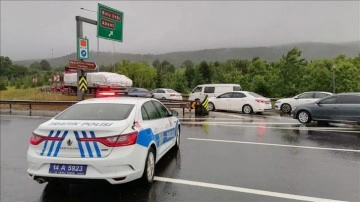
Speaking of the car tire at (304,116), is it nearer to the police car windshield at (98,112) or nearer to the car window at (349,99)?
the car window at (349,99)

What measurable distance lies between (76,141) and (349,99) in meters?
12.3

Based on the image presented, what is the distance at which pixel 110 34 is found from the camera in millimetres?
20031

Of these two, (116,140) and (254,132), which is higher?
(116,140)

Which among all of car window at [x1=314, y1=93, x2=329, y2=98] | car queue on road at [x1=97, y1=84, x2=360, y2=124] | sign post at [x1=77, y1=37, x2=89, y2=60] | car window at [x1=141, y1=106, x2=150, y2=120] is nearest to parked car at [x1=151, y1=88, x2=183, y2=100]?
car queue on road at [x1=97, y1=84, x2=360, y2=124]

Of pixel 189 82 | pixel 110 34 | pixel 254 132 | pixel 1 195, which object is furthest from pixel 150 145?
pixel 189 82

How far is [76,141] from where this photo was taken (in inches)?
204

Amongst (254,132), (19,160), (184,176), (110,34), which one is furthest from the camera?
(110,34)

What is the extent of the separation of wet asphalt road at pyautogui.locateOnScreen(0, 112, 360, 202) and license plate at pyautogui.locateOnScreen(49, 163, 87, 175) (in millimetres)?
541

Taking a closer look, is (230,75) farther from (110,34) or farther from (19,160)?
(19,160)

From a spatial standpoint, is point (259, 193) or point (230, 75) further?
point (230, 75)

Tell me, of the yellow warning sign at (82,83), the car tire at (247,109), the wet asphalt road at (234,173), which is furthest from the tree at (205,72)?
the wet asphalt road at (234,173)

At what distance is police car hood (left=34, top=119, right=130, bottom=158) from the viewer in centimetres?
514

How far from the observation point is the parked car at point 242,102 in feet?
68.9

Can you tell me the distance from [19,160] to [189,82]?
70341mm
